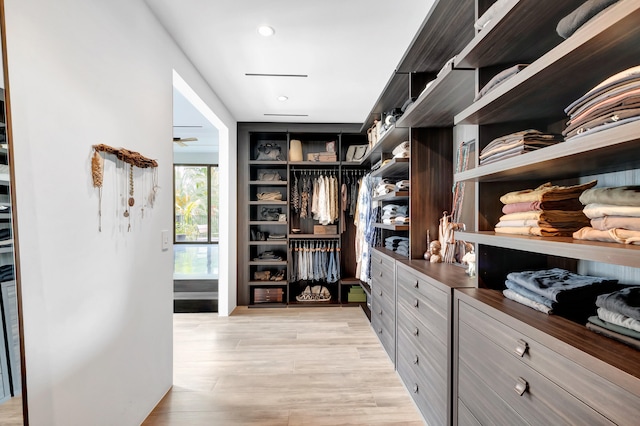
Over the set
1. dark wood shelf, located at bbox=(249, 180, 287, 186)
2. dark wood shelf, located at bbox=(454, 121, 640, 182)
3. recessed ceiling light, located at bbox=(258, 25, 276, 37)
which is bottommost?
dark wood shelf, located at bbox=(454, 121, 640, 182)

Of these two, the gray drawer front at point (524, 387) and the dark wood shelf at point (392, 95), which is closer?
the gray drawer front at point (524, 387)

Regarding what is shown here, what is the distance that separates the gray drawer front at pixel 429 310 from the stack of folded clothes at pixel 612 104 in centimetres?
91

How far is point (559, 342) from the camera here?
78 cm

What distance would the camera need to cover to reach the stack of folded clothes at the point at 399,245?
2492 millimetres

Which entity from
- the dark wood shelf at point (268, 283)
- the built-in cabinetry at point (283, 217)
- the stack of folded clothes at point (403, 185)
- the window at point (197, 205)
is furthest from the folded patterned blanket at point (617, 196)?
the window at point (197, 205)

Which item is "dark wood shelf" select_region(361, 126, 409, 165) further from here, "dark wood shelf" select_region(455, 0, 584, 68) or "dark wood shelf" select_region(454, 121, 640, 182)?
"dark wood shelf" select_region(454, 121, 640, 182)

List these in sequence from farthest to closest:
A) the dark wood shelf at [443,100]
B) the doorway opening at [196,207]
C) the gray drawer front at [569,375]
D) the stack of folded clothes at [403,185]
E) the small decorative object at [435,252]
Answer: the doorway opening at [196,207], the stack of folded clothes at [403,185], the small decorative object at [435,252], the dark wood shelf at [443,100], the gray drawer front at [569,375]

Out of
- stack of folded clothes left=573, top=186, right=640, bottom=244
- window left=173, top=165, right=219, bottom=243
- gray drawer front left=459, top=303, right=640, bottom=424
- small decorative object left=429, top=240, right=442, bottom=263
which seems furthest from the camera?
window left=173, top=165, right=219, bottom=243

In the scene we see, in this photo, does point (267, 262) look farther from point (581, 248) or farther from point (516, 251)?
point (581, 248)

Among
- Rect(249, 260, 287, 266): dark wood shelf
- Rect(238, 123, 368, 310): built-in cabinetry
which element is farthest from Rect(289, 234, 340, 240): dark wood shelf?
Rect(249, 260, 287, 266): dark wood shelf

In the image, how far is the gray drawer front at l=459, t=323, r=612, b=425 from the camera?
75 centimetres

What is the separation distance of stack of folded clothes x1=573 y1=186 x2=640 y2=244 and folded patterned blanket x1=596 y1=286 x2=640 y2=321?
159 millimetres

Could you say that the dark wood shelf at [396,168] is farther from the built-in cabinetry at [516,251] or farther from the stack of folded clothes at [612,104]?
the stack of folded clothes at [612,104]

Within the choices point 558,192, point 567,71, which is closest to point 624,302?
point 558,192
